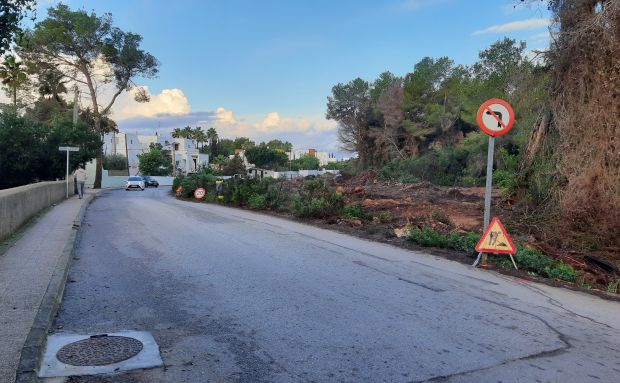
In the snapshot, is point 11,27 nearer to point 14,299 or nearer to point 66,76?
point 14,299

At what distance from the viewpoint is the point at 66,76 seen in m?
43.6

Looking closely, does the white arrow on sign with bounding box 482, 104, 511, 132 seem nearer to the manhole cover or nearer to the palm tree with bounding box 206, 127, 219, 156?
the manhole cover

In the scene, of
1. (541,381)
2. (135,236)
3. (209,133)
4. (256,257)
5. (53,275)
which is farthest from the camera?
(209,133)

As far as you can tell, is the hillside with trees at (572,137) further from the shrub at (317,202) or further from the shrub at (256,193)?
the shrub at (256,193)

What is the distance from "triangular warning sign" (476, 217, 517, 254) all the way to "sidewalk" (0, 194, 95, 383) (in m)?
7.21

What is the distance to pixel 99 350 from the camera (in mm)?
4613

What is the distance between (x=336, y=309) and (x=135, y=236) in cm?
803

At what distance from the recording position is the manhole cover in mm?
4359

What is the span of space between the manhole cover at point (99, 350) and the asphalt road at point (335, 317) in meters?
0.31

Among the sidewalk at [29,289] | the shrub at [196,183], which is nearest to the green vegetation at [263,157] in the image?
the shrub at [196,183]

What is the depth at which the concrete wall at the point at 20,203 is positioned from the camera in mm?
10906

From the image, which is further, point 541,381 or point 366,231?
point 366,231

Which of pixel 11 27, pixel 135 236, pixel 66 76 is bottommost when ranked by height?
pixel 135 236

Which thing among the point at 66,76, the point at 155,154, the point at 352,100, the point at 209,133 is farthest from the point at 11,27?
the point at 209,133
